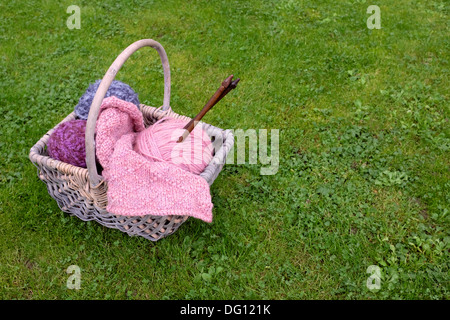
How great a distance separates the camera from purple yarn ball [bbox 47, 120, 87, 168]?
2.48m

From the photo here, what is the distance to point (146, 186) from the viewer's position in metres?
2.27

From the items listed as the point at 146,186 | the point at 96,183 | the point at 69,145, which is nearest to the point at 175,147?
the point at 146,186

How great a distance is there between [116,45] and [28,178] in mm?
2197

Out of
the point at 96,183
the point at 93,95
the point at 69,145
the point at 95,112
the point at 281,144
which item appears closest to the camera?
the point at 95,112

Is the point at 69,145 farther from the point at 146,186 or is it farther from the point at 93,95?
the point at 146,186

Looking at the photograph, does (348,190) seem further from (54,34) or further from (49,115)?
(54,34)

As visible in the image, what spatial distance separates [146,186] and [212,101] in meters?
0.67

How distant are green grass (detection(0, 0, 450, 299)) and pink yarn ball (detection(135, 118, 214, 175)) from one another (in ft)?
2.02

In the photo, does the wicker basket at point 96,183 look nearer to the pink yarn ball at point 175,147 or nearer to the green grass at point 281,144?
the pink yarn ball at point 175,147

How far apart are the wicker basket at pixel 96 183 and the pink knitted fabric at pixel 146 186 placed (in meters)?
0.13

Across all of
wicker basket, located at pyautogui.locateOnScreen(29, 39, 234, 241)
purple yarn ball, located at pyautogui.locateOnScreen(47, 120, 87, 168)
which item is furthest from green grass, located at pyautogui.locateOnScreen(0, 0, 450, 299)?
purple yarn ball, located at pyautogui.locateOnScreen(47, 120, 87, 168)

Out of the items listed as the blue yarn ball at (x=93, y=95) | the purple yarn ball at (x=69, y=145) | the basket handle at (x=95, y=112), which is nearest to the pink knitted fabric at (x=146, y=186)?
the basket handle at (x=95, y=112)

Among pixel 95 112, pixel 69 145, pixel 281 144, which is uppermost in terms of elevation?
pixel 95 112

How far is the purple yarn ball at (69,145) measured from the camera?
2.48 meters
